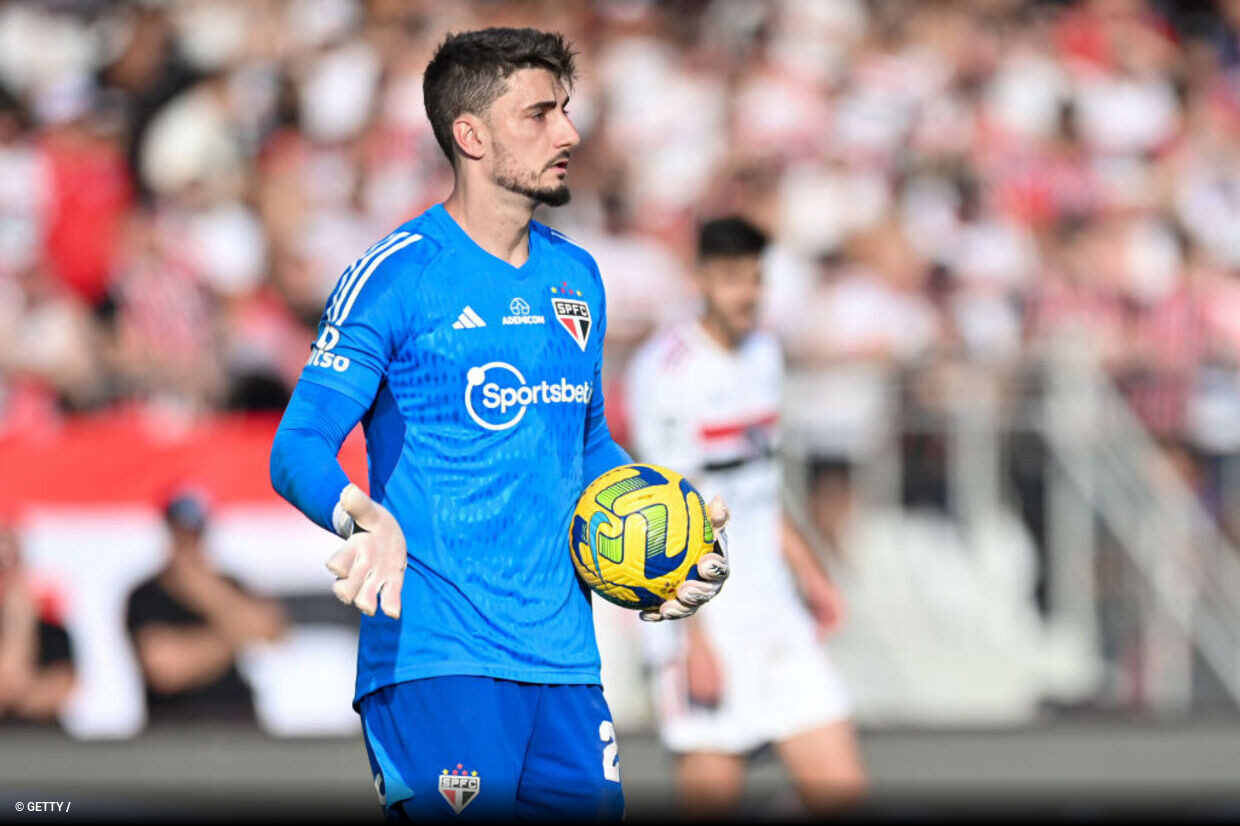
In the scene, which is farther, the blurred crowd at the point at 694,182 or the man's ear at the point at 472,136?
the blurred crowd at the point at 694,182

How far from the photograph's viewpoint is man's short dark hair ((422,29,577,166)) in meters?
4.70

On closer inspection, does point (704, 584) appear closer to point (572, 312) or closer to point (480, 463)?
point (480, 463)

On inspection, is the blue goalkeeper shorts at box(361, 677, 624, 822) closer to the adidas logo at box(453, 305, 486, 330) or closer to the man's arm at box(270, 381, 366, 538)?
the man's arm at box(270, 381, 366, 538)

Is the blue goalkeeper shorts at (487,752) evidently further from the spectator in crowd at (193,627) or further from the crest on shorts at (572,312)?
the spectator in crowd at (193,627)

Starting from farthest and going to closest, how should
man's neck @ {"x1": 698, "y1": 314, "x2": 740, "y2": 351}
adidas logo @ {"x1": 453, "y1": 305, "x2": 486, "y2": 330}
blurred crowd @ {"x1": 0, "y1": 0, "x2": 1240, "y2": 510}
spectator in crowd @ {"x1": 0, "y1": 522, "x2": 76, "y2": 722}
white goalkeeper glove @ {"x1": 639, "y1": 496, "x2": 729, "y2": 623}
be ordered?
blurred crowd @ {"x1": 0, "y1": 0, "x2": 1240, "y2": 510} → spectator in crowd @ {"x1": 0, "y1": 522, "x2": 76, "y2": 722} → man's neck @ {"x1": 698, "y1": 314, "x2": 740, "y2": 351} → white goalkeeper glove @ {"x1": 639, "y1": 496, "x2": 729, "y2": 623} → adidas logo @ {"x1": 453, "y1": 305, "x2": 486, "y2": 330}

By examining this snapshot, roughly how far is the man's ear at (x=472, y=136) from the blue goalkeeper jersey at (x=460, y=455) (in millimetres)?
253

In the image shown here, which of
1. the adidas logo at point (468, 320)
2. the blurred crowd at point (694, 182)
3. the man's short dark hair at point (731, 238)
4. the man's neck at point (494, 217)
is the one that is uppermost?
the blurred crowd at point (694, 182)

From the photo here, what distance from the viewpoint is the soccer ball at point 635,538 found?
4621mm

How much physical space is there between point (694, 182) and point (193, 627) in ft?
16.9

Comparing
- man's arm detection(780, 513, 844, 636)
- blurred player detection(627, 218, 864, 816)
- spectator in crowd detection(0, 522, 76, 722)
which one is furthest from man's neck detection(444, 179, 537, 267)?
spectator in crowd detection(0, 522, 76, 722)

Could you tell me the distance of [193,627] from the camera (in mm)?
10547

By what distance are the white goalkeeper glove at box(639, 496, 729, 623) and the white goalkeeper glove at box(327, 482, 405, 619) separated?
95cm

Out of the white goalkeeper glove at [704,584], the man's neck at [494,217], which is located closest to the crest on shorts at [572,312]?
the man's neck at [494,217]

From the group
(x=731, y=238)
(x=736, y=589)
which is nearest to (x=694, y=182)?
(x=731, y=238)
